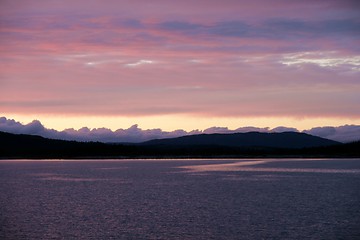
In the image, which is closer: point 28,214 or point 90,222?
point 90,222

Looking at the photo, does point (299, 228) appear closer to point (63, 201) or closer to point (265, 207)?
point (265, 207)

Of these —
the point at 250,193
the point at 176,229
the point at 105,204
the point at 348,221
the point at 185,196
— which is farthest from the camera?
the point at 250,193

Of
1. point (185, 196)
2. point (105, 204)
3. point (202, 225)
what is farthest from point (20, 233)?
point (185, 196)

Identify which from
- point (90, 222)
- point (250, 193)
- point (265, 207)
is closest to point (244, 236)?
point (90, 222)

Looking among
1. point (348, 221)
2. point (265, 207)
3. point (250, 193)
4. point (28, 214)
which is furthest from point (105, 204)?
point (348, 221)

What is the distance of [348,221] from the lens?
A: 45625mm

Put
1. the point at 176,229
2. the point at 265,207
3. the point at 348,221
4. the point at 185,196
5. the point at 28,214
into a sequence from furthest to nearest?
the point at 185,196, the point at 265,207, the point at 28,214, the point at 348,221, the point at 176,229

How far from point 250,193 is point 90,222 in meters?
33.0

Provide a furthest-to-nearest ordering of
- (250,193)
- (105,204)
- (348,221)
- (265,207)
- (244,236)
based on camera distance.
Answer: (250,193), (105,204), (265,207), (348,221), (244,236)

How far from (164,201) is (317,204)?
17456 millimetres

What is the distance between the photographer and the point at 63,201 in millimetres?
64625

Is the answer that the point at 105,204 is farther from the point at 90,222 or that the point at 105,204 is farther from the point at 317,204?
the point at 317,204

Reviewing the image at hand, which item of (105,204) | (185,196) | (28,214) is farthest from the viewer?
(185,196)

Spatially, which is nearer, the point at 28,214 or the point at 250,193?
the point at 28,214
